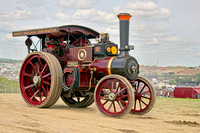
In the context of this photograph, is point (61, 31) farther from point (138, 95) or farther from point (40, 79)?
point (138, 95)

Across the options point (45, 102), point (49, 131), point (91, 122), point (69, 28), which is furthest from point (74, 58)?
point (49, 131)

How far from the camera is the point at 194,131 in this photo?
269 inches

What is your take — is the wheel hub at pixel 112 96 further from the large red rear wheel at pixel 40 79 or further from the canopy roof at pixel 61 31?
the canopy roof at pixel 61 31

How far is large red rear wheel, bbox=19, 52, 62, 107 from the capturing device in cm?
988

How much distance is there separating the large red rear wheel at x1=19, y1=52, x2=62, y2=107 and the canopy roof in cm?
88

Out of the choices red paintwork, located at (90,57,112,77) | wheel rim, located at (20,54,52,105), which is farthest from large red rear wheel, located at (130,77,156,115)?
wheel rim, located at (20,54,52,105)

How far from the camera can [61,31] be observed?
35.1 ft

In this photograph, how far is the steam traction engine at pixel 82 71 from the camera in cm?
918

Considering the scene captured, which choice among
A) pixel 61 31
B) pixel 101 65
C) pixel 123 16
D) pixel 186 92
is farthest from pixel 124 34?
pixel 186 92

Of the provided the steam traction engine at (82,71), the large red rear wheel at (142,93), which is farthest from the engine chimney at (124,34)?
the large red rear wheel at (142,93)

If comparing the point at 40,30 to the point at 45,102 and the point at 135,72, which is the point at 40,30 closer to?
the point at 45,102

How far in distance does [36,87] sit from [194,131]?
19.0 feet

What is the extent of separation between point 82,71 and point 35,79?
177 centimetres

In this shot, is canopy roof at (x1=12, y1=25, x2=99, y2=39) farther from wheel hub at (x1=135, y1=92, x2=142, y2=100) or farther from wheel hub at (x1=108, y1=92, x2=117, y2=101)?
wheel hub at (x1=108, y1=92, x2=117, y2=101)
